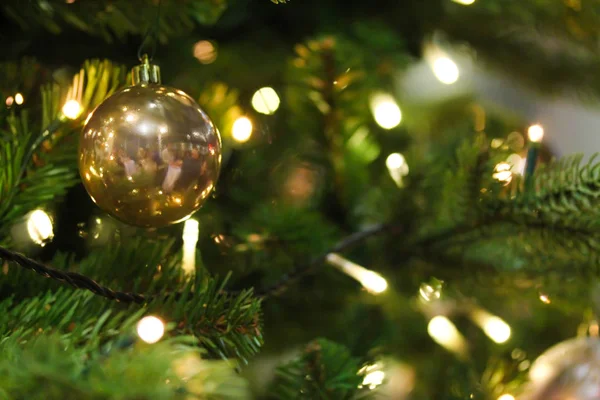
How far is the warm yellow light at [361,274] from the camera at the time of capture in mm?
417

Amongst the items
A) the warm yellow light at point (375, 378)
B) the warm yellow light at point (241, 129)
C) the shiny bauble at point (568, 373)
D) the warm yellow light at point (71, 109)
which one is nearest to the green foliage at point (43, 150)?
the warm yellow light at point (71, 109)

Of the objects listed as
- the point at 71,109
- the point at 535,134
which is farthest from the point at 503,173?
the point at 71,109

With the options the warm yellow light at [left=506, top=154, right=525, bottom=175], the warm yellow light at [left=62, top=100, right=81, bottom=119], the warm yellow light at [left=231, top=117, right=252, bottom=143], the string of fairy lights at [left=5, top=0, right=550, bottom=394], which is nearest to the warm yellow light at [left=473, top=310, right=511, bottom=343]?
the string of fairy lights at [left=5, top=0, right=550, bottom=394]

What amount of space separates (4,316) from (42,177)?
0.10 metres

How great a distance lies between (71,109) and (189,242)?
110 millimetres

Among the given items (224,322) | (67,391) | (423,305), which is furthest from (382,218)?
(67,391)

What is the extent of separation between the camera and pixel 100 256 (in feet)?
1.09

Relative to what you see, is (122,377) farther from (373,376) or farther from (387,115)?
(387,115)

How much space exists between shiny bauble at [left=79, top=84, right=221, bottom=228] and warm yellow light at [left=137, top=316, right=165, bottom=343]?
0.08m

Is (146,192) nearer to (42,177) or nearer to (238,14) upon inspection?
(42,177)

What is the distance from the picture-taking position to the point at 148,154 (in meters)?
0.29

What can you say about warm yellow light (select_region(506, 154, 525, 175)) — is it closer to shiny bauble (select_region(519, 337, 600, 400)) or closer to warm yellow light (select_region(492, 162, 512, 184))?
warm yellow light (select_region(492, 162, 512, 184))

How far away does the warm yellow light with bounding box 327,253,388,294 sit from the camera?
0.42 meters

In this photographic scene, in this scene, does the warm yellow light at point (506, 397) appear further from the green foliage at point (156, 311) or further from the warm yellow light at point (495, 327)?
the green foliage at point (156, 311)
